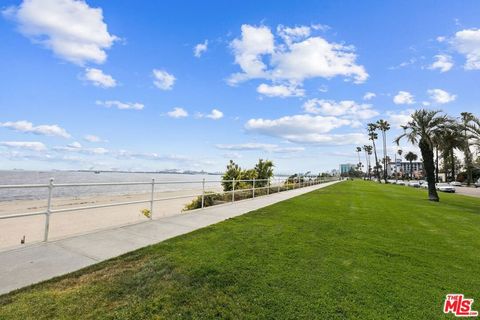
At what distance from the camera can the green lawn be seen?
3.38m

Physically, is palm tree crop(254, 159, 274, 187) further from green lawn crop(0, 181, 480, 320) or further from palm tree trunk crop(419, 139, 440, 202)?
green lawn crop(0, 181, 480, 320)

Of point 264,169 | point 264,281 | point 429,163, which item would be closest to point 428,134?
point 429,163

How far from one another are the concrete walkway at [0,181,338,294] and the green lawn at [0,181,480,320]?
0.36 m

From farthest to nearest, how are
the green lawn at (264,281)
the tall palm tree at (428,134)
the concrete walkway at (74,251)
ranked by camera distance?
the tall palm tree at (428,134) → the concrete walkway at (74,251) → the green lawn at (264,281)

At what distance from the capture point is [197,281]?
406cm

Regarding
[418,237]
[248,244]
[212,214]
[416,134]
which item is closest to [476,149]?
[416,134]

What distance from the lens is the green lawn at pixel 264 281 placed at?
133 inches

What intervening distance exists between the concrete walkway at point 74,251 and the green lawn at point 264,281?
357mm

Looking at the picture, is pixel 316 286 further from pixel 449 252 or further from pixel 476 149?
pixel 476 149

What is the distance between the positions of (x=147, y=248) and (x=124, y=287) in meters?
1.66

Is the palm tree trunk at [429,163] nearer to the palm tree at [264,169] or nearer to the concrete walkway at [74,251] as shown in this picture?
the palm tree at [264,169]

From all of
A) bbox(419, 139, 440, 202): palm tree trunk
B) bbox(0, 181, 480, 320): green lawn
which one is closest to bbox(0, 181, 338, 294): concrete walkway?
bbox(0, 181, 480, 320): green lawn

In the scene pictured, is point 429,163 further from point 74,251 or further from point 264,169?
point 74,251

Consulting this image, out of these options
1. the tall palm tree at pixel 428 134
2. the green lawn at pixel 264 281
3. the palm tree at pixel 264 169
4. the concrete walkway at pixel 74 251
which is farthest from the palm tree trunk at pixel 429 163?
the concrete walkway at pixel 74 251
